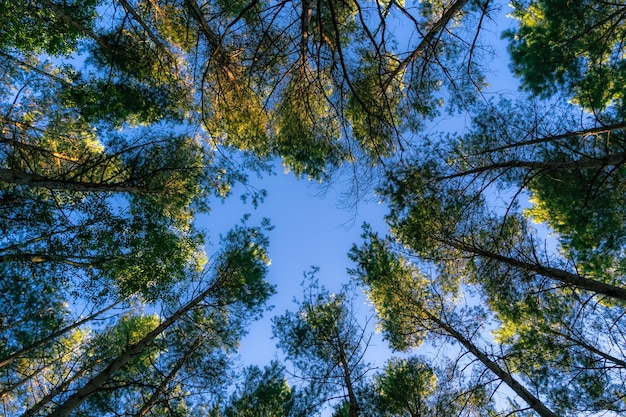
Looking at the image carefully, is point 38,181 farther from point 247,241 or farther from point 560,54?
point 560,54

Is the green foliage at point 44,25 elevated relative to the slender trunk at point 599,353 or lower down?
elevated

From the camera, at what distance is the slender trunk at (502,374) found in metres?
4.91

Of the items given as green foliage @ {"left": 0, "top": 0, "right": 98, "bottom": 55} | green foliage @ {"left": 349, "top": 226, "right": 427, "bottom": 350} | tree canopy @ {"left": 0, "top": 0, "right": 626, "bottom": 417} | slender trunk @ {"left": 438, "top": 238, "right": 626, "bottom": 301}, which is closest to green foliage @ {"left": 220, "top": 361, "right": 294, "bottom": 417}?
tree canopy @ {"left": 0, "top": 0, "right": 626, "bottom": 417}

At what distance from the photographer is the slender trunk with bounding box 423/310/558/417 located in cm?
491

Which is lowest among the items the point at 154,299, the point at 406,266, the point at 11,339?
the point at 11,339

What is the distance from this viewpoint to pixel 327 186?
161 inches

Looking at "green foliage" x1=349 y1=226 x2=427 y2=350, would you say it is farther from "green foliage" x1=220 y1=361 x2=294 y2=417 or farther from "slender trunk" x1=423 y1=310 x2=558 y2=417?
"green foliage" x1=220 y1=361 x2=294 y2=417

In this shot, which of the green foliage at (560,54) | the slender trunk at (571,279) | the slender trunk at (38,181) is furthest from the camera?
the green foliage at (560,54)

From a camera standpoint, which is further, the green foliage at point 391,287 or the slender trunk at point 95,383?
the green foliage at point 391,287

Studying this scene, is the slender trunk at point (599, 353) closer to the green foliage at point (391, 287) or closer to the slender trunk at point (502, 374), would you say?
the slender trunk at point (502, 374)

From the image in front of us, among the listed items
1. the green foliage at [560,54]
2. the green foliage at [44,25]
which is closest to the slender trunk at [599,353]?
the green foliage at [560,54]

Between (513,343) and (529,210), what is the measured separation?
3.88 m

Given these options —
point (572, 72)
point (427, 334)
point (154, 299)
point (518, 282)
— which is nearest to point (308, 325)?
point (427, 334)

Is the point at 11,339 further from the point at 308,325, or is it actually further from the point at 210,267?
the point at 308,325
